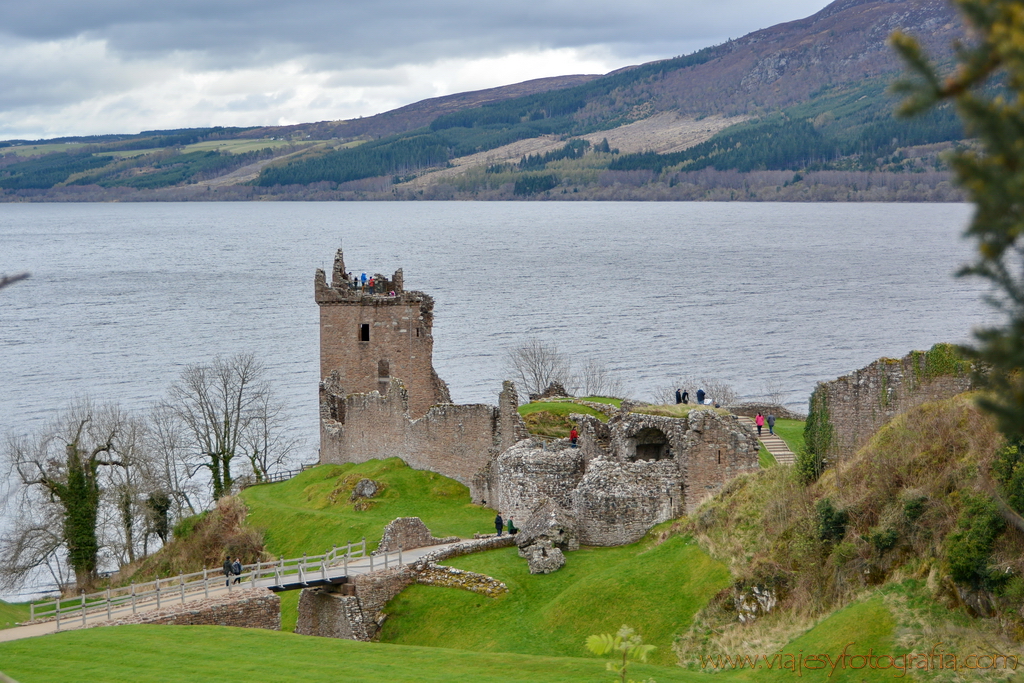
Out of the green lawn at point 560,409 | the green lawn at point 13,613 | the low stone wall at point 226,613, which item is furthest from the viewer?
the green lawn at point 560,409

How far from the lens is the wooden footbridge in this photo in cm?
3016

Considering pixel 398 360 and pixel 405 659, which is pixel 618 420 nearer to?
pixel 405 659

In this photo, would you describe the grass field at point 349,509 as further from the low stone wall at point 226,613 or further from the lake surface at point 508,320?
the lake surface at point 508,320

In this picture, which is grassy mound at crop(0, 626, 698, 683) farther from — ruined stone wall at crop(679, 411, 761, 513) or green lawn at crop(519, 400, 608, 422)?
green lawn at crop(519, 400, 608, 422)

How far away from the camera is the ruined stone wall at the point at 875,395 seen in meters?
27.7

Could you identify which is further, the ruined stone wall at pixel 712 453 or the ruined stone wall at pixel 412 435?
the ruined stone wall at pixel 412 435

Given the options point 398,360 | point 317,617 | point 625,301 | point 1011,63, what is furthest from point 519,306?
point 1011,63

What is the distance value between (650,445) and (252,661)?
56.3ft

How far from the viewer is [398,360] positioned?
54625mm

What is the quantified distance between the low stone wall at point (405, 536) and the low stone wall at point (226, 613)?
553 cm

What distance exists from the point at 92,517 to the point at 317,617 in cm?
1891

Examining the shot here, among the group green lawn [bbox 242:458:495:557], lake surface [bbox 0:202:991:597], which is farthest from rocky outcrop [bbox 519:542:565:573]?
lake surface [bbox 0:202:991:597]

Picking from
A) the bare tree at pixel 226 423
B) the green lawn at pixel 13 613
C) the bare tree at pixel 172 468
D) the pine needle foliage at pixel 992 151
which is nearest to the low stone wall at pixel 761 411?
the bare tree at pixel 226 423

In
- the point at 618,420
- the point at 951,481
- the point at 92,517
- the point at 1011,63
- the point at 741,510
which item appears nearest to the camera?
the point at 1011,63
